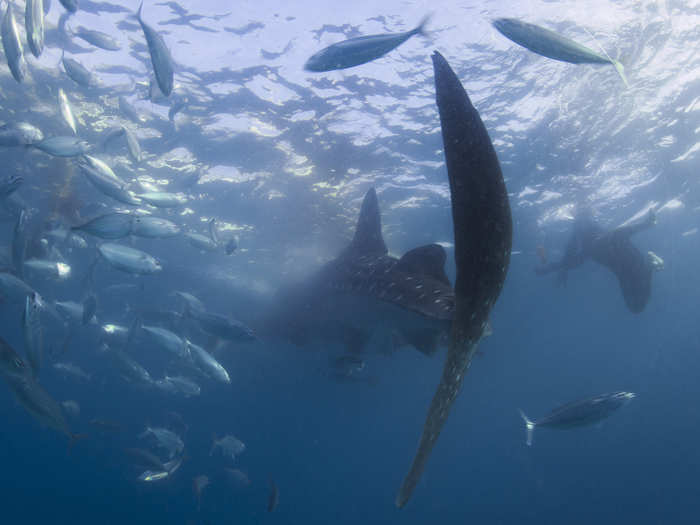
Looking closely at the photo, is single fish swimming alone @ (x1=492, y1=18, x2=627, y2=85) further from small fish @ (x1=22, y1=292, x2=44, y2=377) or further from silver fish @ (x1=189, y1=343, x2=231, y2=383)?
silver fish @ (x1=189, y1=343, x2=231, y2=383)

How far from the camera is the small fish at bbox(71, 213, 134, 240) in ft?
20.3

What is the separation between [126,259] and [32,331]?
3.54 m

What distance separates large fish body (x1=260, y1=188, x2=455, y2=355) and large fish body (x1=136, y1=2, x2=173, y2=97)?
148 inches

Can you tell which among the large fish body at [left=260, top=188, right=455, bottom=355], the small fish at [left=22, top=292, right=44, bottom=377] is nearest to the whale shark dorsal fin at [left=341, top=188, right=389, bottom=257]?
the large fish body at [left=260, top=188, right=455, bottom=355]

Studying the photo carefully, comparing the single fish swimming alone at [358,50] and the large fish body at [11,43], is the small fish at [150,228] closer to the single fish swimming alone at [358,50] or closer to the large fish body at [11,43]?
the large fish body at [11,43]

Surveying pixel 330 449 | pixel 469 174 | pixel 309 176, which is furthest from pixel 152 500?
pixel 469 174

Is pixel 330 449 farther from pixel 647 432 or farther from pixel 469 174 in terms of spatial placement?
pixel 469 174

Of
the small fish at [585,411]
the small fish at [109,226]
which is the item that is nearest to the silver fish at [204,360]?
the small fish at [109,226]

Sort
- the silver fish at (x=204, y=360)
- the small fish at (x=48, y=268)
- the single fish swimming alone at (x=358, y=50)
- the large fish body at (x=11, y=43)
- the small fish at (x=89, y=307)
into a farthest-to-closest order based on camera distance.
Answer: the small fish at (x=48, y=268)
the small fish at (x=89, y=307)
the silver fish at (x=204, y=360)
the large fish body at (x=11, y=43)
the single fish swimming alone at (x=358, y=50)

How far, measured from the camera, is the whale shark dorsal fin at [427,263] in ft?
13.0

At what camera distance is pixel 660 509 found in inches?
1800

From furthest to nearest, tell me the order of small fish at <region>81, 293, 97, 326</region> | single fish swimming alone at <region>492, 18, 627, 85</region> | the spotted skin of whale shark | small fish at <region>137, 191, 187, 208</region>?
small fish at <region>81, 293, 97, 326</region>
small fish at <region>137, 191, 187, 208</region>
single fish swimming alone at <region>492, 18, 627, 85</region>
the spotted skin of whale shark

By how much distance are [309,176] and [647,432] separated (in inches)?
3012

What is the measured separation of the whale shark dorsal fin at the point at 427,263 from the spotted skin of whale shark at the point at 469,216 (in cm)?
270
